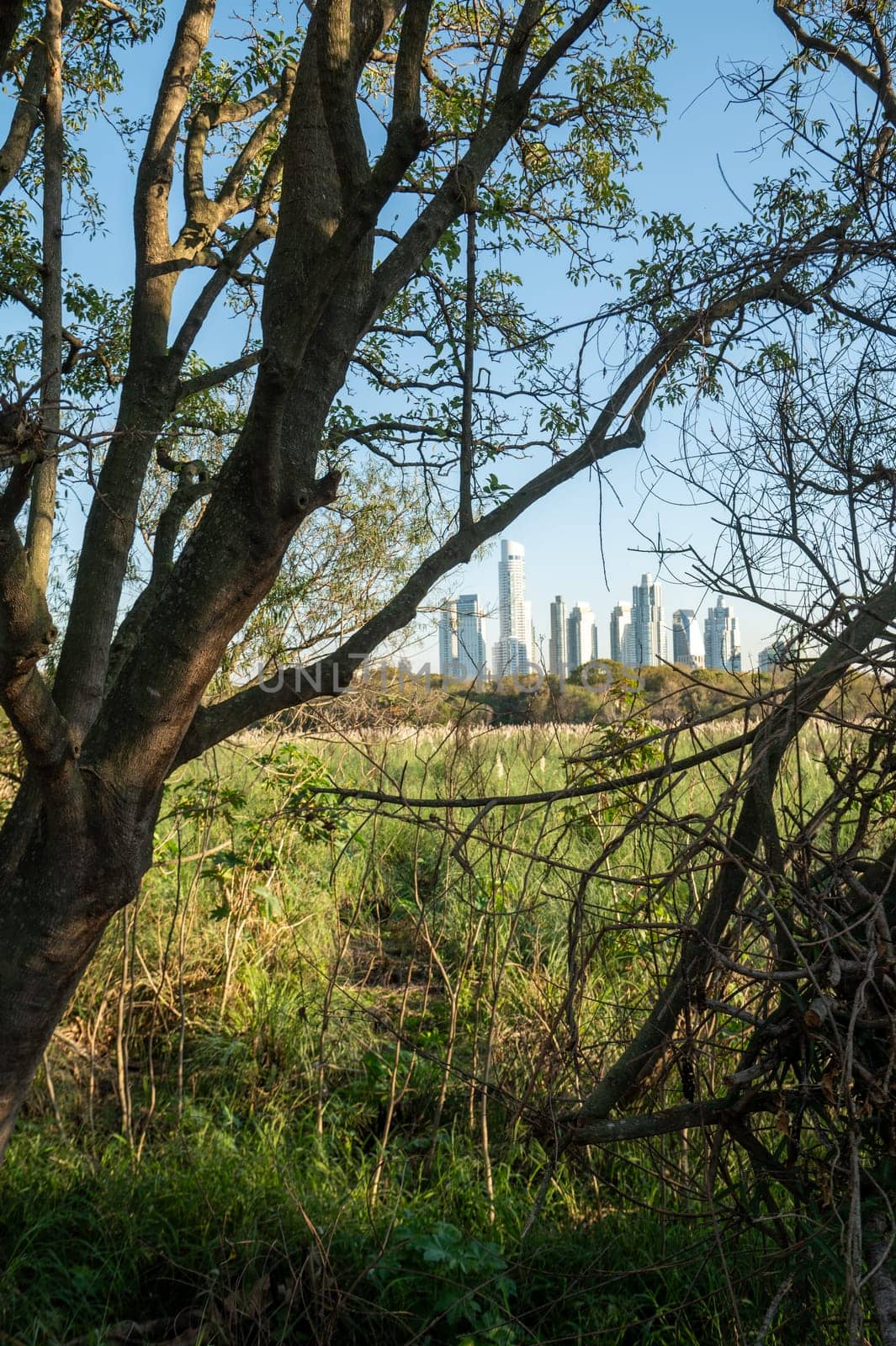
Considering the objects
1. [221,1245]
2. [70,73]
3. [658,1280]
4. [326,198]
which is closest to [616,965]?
[658,1280]

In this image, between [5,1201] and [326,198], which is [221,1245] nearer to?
[5,1201]

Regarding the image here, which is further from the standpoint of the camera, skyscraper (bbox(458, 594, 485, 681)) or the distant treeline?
skyscraper (bbox(458, 594, 485, 681))

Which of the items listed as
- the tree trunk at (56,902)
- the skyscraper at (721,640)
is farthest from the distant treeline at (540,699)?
the tree trunk at (56,902)

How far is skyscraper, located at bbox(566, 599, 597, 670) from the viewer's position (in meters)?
4.24

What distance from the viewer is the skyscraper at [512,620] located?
3.55 metres

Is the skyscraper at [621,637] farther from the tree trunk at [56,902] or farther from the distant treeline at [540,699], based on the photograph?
the tree trunk at [56,902]

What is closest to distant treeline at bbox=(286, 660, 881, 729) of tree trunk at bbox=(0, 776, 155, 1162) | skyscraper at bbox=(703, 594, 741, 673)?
skyscraper at bbox=(703, 594, 741, 673)

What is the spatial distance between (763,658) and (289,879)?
156 inches

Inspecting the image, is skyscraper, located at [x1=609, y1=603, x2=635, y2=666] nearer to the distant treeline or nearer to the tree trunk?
the distant treeline

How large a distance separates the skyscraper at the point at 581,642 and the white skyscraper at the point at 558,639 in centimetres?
→ 15

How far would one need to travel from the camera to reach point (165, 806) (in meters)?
6.11

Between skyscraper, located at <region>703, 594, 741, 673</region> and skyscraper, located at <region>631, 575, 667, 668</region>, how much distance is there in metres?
0.12

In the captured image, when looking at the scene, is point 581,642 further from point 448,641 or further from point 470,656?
point 448,641

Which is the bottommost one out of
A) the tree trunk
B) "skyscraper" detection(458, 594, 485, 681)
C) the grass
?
the grass
